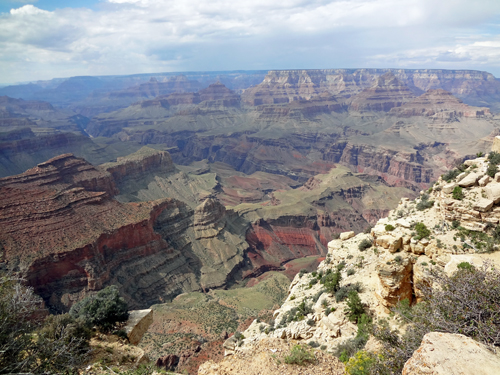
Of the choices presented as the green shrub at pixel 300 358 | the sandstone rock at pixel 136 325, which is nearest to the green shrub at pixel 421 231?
the green shrub at pixel 300 358

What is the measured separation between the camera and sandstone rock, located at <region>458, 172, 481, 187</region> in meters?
20.9

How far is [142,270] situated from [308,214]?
57863 mm

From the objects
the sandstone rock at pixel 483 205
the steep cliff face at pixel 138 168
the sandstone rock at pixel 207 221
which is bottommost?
the sandstone rock at pixel 207 221

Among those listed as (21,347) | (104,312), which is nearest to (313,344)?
(104,312)

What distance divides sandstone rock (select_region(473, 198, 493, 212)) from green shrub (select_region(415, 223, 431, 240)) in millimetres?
3100

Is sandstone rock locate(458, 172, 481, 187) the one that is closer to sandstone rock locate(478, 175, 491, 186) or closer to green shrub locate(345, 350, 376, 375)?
sandstone rock locate(478, 175, 491, 186)

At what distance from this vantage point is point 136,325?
22953mm

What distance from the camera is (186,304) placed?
50.8 metres

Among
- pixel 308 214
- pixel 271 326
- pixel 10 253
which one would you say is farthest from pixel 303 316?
pixel 308 214

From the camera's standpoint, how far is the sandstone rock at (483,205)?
1855 cm

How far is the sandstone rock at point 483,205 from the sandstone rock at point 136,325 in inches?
978

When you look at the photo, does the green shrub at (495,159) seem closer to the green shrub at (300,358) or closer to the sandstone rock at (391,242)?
the sandstone rock at (391,242)

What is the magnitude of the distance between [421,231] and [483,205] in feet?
12.5

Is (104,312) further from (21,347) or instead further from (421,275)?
(421,275)
